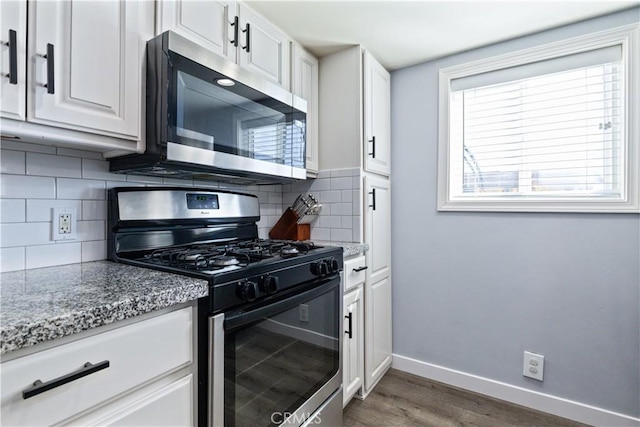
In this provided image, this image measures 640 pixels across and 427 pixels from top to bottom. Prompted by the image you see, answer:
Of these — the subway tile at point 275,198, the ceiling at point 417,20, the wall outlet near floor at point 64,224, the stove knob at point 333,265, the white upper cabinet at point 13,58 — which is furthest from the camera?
the subway tile at point 275,198

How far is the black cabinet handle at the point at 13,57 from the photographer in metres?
0.83

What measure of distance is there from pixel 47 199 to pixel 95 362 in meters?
0.75

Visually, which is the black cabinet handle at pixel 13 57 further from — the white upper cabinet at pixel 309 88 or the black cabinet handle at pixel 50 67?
the white upper cabinet at pixel 309 88

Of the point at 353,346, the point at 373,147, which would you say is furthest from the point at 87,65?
the point at 353,346

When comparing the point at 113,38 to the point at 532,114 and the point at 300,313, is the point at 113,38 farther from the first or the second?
the point at 532,114


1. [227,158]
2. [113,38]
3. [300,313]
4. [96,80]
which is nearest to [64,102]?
[96,80]

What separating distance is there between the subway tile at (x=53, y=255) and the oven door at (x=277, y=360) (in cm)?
69

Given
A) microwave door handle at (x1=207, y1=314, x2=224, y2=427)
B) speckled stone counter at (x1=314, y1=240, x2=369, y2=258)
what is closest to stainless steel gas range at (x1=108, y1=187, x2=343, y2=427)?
microwave door handle at (x1=207, y1=314, x2=224, y2=427)

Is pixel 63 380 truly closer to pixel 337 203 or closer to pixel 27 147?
pixel 27 147

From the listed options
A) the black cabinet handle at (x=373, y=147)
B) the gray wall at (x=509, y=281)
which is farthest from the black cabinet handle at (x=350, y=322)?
the black cabinet handle at (x=373, y=147)

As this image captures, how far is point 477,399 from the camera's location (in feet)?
6.42

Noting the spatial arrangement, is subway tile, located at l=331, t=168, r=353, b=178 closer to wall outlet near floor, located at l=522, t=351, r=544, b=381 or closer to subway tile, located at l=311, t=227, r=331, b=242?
subway tile, located at l=311, t=227, r=331, b=242

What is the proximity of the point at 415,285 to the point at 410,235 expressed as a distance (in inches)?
14.0

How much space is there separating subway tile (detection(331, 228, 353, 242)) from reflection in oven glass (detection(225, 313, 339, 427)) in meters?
0.68
